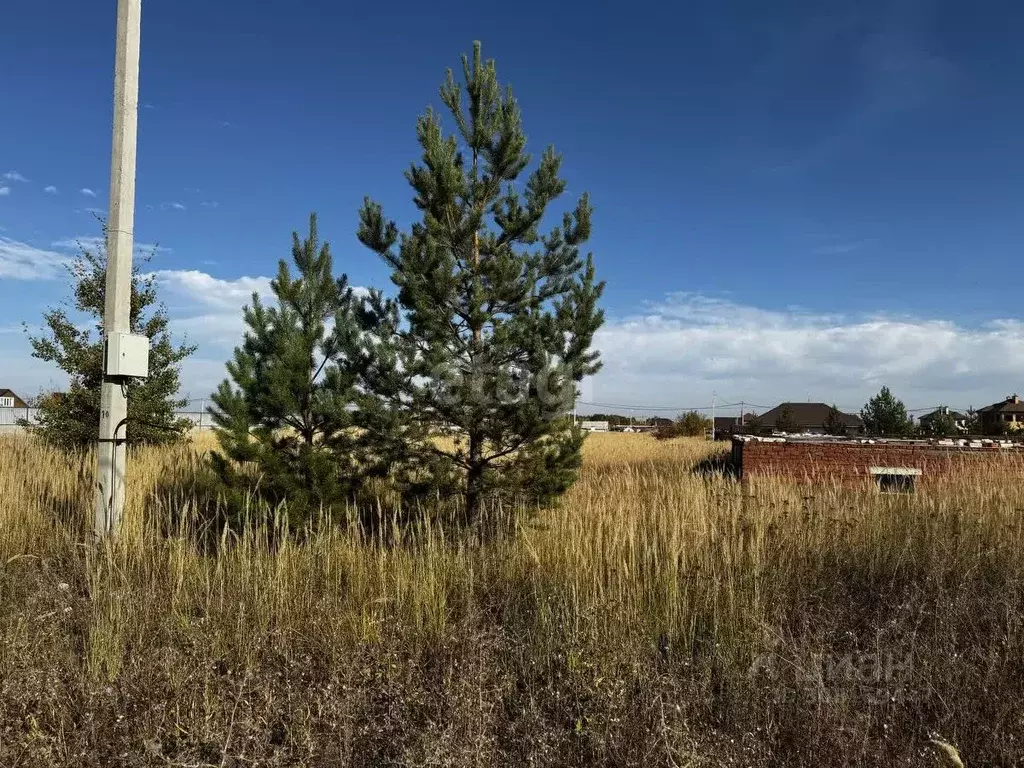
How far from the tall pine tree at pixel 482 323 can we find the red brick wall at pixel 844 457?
6.40m

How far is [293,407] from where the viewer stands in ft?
18.0

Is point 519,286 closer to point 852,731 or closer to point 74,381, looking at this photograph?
point 852,731

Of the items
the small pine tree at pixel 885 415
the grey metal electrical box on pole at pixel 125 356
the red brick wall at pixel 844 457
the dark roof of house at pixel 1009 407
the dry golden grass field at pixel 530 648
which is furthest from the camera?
the dark roof of house at pixel 1009 407

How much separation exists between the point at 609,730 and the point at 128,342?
174 inches

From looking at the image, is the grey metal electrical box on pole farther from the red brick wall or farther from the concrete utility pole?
the red brick wall

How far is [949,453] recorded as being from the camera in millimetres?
10320

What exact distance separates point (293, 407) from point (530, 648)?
322cm

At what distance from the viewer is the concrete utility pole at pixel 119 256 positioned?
4.82 m

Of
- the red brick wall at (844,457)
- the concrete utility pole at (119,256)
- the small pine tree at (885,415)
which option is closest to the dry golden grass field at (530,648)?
the concrete utility pole at (119,256)

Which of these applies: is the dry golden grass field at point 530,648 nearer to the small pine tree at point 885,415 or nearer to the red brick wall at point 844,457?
the red brick wall at point 844,457

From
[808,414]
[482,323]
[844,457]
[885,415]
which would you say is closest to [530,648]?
[482,323]

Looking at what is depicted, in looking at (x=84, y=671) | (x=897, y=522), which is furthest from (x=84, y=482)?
(x=897, y=522)

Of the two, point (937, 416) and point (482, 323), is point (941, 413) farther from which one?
point (482, 323)

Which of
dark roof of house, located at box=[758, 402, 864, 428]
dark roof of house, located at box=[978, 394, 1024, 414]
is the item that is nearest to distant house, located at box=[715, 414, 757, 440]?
dark roof of house, located at box=[758, 402, 864, 428]
